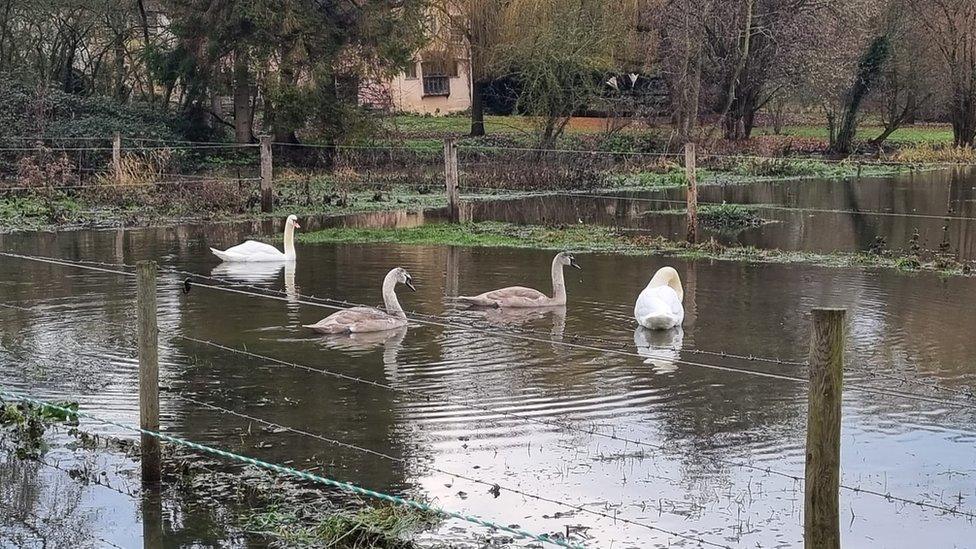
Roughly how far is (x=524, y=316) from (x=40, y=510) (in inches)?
301

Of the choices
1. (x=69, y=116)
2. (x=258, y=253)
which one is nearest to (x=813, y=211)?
(x=258, y=253)

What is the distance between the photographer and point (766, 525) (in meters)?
7.89

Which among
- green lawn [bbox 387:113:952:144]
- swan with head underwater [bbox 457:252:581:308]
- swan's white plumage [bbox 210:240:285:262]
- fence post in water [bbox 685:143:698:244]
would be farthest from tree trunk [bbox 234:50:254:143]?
swan with head underwater [bbox 457:252:581:308]

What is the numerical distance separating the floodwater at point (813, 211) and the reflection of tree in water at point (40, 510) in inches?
629

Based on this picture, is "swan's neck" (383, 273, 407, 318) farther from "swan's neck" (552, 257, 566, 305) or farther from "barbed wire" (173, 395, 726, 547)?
"barbed wire" (173, 395, 726, 547)

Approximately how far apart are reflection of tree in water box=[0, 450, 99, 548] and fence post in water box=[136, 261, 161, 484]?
511mm

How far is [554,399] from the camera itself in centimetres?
1103

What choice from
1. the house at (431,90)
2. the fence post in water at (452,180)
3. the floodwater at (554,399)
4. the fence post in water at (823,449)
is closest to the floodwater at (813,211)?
the fence post in water at (452,180)

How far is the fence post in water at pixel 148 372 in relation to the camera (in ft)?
28.2

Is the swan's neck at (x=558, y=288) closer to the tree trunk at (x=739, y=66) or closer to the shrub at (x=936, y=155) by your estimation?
the tree trunk at (x=739, y=66)

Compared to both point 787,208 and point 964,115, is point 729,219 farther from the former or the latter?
point 964,115

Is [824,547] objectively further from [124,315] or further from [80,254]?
[80,254]

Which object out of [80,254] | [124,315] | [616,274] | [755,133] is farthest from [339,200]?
[755,133]

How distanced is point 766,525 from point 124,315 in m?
9.48
